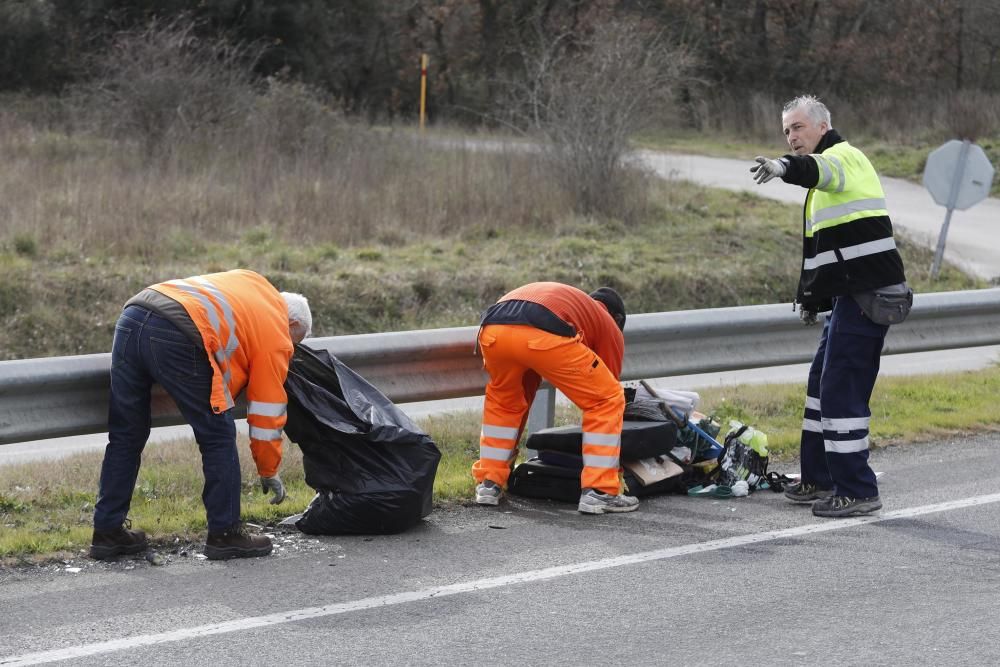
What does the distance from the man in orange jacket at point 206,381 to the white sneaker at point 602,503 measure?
1.51 meters

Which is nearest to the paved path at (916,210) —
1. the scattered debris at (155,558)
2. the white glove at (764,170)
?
the white glove at (764,170)

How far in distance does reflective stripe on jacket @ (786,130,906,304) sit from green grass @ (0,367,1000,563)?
1.46 meters

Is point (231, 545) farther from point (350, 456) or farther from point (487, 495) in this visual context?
point (487, 495)

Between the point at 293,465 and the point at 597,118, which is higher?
the point at 597,118

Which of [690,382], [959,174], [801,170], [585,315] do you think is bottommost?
[690,382]

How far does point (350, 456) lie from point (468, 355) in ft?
4.06

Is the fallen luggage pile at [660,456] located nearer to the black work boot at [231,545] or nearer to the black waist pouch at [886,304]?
the black waist pouch at [886,304]

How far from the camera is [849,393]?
641 centimetres

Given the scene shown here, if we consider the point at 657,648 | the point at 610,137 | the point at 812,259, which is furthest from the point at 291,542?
the point at 610,137

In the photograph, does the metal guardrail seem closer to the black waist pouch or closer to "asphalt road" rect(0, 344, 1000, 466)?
"asphalt road" rect(0, 344, 1000, 466)

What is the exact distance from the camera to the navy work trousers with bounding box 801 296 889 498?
251 inches

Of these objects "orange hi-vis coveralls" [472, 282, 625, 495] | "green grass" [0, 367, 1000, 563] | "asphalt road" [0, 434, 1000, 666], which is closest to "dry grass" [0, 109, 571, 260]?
"green grass" [0, 367, 1000, 563]

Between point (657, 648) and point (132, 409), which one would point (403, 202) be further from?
point (657, 648)

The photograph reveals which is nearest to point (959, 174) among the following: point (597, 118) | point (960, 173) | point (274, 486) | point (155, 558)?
point (960, 173)
